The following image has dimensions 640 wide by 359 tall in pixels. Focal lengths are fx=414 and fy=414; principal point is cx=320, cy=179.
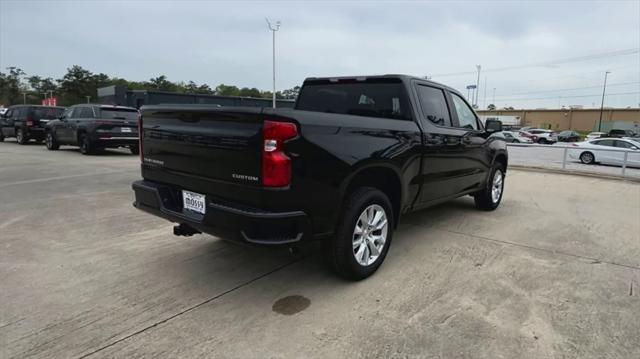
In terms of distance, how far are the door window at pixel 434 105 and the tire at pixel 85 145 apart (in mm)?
11865

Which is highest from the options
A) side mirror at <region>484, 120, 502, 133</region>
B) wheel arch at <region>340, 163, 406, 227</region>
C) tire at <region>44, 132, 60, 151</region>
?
side mirror at <region>484, 120, 502, 133</region>

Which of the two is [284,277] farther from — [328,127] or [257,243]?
[328,127]

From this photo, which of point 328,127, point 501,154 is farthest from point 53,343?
point 501,154

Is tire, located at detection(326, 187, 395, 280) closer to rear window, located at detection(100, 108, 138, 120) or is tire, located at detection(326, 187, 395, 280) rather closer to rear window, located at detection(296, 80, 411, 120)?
rear window, located at detection(296, 80, 411, 120)

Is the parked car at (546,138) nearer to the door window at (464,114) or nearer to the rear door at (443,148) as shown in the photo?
the door window at (464,114)

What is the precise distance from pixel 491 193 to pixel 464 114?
60.4 inches

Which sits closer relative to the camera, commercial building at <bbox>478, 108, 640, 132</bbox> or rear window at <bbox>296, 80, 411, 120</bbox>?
rear window at <bbox>296, 80, 411, 120</bbox>

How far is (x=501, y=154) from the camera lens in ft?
21.5

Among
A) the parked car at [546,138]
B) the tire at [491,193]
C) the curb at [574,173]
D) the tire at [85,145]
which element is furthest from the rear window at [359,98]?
the parked car at [546,138]

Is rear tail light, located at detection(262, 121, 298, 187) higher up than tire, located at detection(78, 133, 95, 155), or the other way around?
rear tail light, located at detection(262, 121, 298, 187)

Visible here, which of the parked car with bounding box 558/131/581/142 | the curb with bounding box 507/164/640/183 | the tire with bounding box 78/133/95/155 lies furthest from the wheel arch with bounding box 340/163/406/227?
the parked car with bounding box 558/131/581/142

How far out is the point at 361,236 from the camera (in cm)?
351

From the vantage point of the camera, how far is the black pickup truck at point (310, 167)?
2807 millimetres

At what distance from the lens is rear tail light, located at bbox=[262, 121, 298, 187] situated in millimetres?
2754
